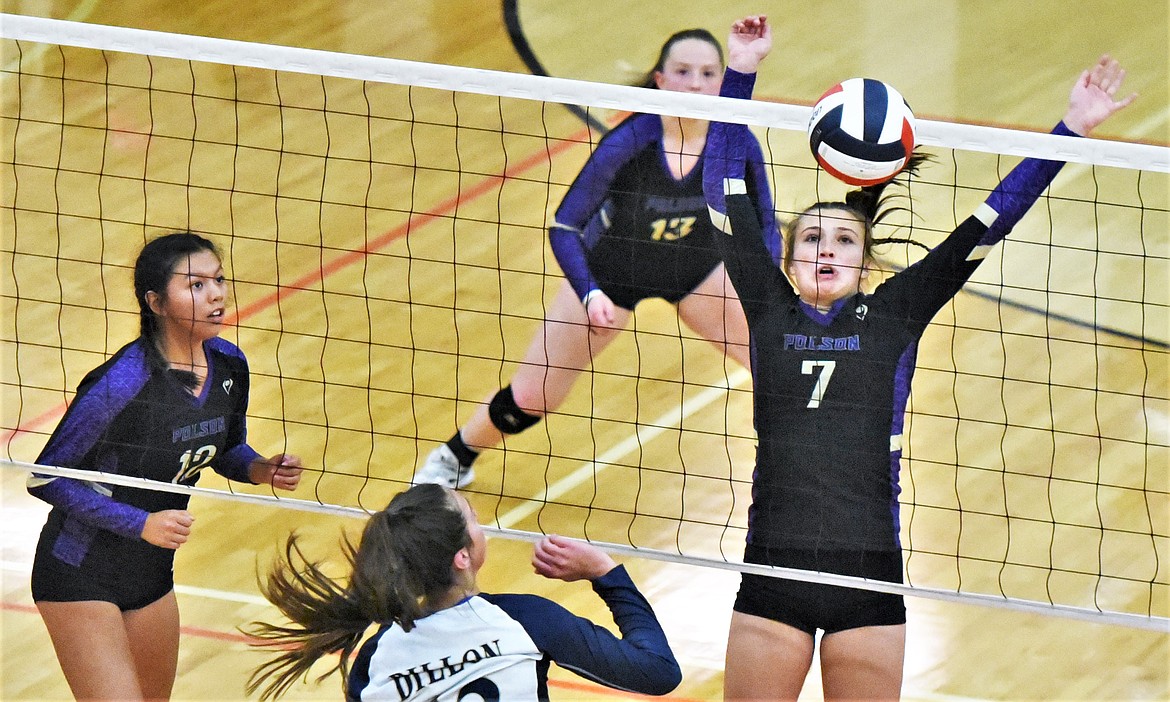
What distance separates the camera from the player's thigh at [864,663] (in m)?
4.45

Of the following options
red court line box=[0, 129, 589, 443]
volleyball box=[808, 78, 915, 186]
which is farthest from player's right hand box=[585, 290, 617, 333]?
red court line box=[0, 129, 589, 443]

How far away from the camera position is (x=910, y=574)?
579cm

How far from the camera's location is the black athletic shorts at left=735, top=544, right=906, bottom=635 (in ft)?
14.8

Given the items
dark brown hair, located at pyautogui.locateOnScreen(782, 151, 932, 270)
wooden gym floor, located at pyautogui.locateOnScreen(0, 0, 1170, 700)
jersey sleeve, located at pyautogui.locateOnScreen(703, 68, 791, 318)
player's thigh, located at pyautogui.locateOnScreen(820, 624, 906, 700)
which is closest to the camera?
player's thigh, located at pyautogui.locateOnScreen(820, 624, 906, 700)

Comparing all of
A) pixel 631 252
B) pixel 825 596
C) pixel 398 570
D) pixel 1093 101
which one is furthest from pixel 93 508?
pixel 1093 101

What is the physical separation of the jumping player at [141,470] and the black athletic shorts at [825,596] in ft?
5.13

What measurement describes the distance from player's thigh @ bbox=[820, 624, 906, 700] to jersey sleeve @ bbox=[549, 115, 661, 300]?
181 cm

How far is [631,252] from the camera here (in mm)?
6191

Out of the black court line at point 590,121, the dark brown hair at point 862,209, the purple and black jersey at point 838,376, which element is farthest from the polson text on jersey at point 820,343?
the black court line at point 590,121

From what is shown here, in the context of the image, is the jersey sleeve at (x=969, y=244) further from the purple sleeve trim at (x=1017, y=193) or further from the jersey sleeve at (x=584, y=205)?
the jersey sleeve at (x=584, y=205)

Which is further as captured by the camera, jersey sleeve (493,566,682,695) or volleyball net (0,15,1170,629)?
volleyball net (0,15,1170,629)

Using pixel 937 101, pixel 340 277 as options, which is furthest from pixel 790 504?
pixel 937 101

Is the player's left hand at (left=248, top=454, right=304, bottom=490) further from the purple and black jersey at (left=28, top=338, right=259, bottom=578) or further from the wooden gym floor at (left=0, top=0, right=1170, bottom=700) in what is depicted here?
the wooden gym floor at (left=0, top=0, right=1170, bottom=700)

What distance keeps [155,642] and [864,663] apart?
2190mm
